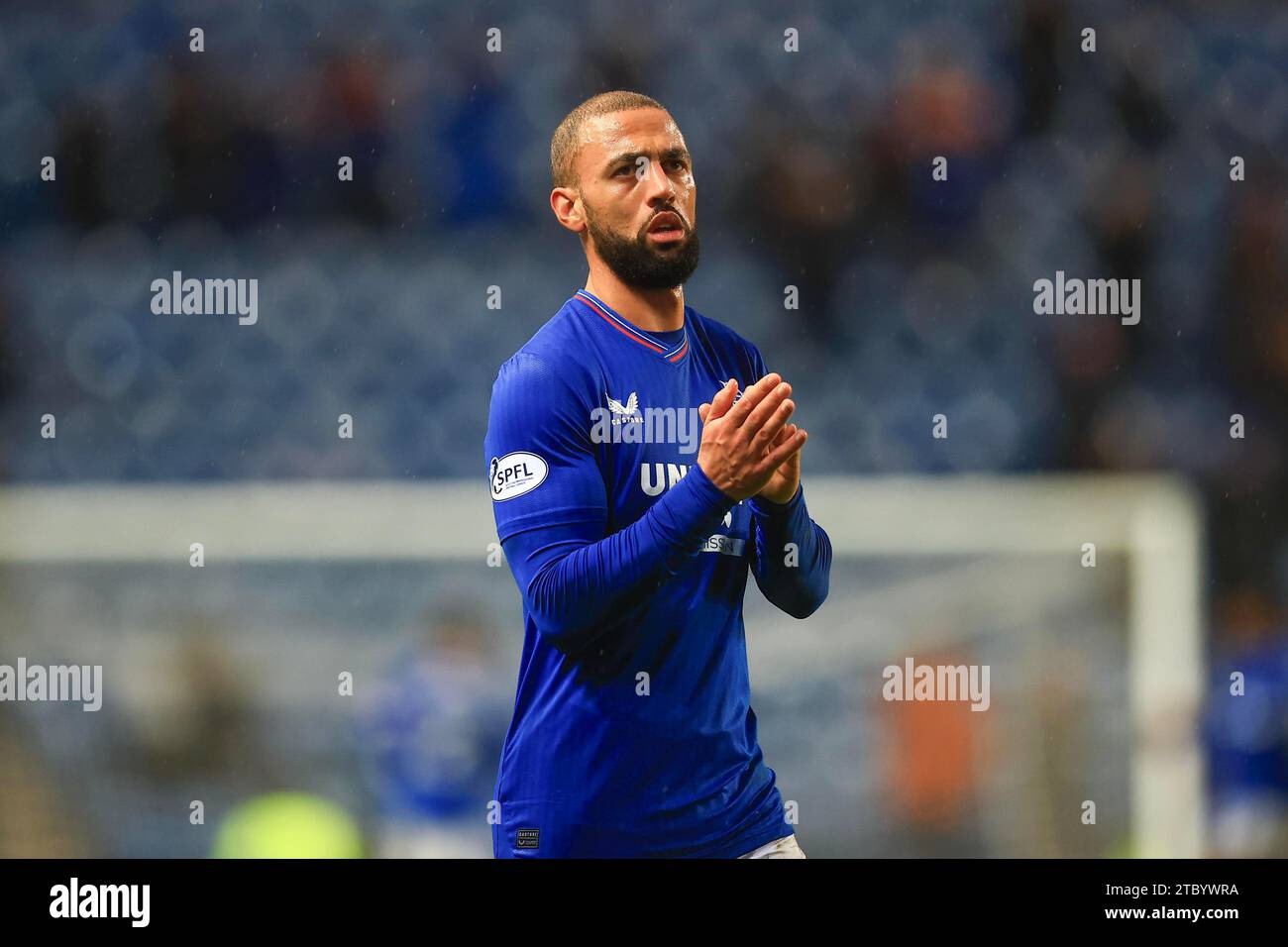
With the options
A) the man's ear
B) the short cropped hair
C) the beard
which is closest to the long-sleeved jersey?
the beard

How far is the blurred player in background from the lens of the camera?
2.55 m

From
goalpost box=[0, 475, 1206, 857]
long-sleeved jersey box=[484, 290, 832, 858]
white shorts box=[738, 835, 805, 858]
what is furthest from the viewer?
goalpost box=[0, 475, 1206, 857]

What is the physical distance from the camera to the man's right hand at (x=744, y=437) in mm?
2514

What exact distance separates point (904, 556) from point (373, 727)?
6.37 feet

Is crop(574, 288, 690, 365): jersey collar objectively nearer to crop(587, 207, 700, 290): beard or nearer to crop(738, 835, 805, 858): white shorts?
crop(587, 207, 700, 290): beard

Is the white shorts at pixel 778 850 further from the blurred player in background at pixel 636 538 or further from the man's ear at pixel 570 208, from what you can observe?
the man's ear at pixel 570 208

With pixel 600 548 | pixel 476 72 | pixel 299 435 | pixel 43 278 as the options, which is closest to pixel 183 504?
pixel 299 435

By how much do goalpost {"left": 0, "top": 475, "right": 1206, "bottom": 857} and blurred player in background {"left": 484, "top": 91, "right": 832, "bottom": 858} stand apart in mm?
2487

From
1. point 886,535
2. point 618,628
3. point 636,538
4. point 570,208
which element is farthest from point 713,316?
point 636,538

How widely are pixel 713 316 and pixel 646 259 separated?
9.21 feet

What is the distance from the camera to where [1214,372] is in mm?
5703

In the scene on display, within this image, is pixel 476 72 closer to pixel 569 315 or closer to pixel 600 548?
pixel 569 315

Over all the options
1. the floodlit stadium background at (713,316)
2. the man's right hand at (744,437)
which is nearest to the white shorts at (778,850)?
the man's right hand at (744,437)
